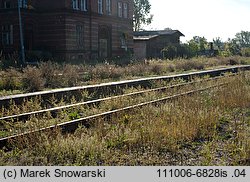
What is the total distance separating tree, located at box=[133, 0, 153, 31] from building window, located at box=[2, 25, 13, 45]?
183ft

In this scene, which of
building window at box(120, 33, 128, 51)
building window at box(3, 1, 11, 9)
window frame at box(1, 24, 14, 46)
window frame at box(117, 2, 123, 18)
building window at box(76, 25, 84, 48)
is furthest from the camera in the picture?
building window at box(120, 33, 128, 51)

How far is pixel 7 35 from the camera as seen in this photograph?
34625 mm

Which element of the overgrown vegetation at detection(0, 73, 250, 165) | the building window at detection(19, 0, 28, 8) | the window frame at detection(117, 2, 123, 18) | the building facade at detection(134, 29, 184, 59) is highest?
the window frame at detection(117, 2, 123, 18)

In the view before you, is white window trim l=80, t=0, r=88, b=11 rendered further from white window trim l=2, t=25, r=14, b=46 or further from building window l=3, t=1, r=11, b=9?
white window trim l=2, t=25, r=14, b=46

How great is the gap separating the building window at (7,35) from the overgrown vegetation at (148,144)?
28.9 metres

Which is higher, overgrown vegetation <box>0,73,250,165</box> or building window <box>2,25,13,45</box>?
building window <box>2,25,13,45</box>

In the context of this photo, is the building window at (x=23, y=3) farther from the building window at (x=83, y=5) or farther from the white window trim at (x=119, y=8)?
the white window trim at (x=119, y=8)

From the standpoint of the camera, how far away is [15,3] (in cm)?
3478

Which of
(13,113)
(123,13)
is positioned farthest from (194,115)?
(123,13)

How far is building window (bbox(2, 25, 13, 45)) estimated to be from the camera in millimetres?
34281

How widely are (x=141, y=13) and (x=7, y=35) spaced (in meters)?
58.5

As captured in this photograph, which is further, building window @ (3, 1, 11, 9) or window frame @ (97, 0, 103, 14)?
window frame @ (97, 0, 103, 14)

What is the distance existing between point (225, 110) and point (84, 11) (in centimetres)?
2974

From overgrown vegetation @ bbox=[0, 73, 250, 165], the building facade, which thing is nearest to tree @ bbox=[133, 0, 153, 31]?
the building facade
